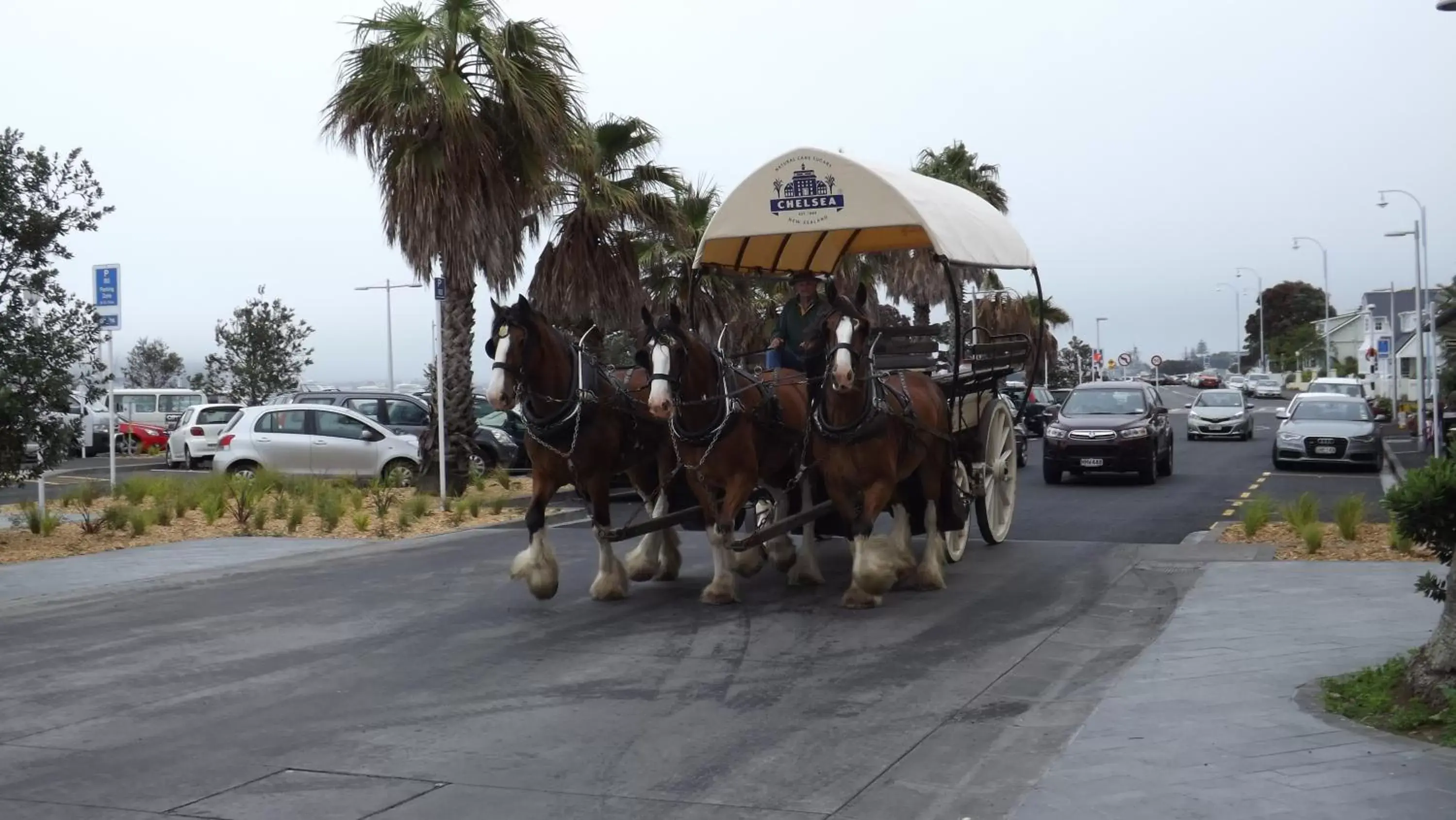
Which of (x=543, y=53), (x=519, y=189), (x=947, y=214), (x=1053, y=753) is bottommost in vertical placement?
(x=1053, y=753)

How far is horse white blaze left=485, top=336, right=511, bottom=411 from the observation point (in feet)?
32.4

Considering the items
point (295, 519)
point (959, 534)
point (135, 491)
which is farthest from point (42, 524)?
point (959, 534)

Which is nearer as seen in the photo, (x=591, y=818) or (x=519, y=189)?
(x=591, y=818)

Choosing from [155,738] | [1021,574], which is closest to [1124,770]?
[155,738]

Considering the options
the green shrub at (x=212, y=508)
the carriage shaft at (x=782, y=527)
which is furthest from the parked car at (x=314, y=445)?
the carriage shaft at (x=782, y=527)

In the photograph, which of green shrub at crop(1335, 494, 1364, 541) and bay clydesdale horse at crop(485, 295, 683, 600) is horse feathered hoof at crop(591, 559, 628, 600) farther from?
green shrub at crop(1335, 494, 1364, 541)

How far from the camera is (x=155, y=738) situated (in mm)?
7121

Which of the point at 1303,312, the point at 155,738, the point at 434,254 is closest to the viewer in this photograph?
the point at 155,738

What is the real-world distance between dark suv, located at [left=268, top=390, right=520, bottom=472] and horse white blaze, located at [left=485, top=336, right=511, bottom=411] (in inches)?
605

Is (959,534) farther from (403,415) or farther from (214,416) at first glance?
(214,416)

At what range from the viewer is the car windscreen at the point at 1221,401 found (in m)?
38.5

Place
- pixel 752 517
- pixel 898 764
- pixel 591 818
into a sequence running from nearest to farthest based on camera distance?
pixel 591 818 → pixel 898 764 → pixel 752 517

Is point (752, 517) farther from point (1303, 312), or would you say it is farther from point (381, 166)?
point (1303, 312)

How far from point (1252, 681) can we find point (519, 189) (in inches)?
579
